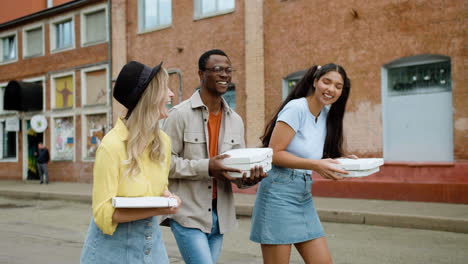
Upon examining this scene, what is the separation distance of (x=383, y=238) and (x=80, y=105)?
670 inches

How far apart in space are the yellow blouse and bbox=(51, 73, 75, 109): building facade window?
21871 millimetres

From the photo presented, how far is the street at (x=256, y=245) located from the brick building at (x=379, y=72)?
3435 millimetres

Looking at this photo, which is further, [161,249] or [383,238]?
[383,238]

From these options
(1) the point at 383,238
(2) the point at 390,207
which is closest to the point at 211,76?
(1) the point at 383,238

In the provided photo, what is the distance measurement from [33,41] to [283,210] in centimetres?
2444

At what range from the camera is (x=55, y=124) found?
24172mm

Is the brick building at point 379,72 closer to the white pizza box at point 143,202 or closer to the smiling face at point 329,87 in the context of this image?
the smiling face at point 329,87

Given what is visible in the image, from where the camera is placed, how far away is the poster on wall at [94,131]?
22.1 metres

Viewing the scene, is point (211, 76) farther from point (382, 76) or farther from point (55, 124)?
point (55, 124)

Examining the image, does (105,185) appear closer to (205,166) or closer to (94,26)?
(205,166)

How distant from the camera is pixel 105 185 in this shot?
230 cm

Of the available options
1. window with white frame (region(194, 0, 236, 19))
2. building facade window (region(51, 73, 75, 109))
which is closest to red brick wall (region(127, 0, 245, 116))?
window with white frame (region(194, 0, 236, 19))

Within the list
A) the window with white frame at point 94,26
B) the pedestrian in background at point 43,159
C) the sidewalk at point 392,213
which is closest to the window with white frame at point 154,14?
the window with white frame at point 94,26

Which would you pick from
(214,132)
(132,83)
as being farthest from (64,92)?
(132,83)
